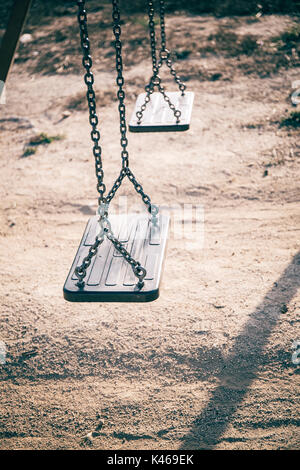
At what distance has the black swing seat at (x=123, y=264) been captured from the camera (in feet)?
7.64

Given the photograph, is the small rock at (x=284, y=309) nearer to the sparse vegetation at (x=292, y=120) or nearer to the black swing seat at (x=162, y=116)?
the black swing seat at (x=162, y=116)

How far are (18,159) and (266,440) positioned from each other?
418 centimetres

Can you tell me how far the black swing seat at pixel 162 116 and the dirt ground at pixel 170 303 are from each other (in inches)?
38.9

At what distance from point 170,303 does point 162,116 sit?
60.6 inches

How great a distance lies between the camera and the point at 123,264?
256cm

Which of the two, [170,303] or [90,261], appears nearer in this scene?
[90,261]

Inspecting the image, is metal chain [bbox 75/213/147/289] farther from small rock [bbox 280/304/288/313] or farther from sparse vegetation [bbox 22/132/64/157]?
sparse vegetation [bbox 22/132/64/157]

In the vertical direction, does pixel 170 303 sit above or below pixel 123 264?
below

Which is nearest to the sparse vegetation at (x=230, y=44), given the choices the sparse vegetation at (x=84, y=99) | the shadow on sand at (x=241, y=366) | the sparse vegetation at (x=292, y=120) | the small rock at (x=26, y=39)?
the sparse vegetation at (x=84, y=99)

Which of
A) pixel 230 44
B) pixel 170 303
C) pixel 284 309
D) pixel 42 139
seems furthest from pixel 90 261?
pixel 230 44

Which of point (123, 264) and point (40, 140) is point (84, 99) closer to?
point (40, 140)

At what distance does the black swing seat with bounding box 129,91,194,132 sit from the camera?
3.51 m

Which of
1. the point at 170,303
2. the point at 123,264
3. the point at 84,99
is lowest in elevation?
the point at 170,303

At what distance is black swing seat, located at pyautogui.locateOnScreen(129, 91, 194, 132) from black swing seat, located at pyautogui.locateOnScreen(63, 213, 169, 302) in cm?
93
